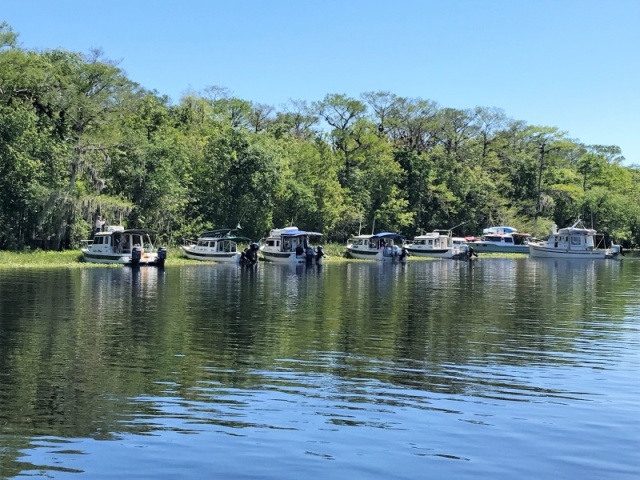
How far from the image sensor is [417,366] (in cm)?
1761

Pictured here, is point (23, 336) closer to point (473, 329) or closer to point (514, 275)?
point (473, 329)

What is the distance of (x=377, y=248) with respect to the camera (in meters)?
78.1

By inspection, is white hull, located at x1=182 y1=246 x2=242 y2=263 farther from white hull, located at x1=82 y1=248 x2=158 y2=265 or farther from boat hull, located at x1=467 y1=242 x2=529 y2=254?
boat hull, located at x1=467 y1=242 x2=529 y2=254

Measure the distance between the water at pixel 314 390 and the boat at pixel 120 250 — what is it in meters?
24.8

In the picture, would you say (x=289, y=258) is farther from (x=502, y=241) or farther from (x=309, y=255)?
(x=502, y=241)

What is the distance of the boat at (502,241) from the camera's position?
9475 centimetres

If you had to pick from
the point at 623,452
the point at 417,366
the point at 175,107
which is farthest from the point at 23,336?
the point at 175,107

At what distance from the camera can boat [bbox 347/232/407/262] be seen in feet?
248

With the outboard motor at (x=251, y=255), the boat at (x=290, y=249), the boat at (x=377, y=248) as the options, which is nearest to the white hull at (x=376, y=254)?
the boat at (x=377, y=248)

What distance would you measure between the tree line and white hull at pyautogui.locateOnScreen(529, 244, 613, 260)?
34.8ft

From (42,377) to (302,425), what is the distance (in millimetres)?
6315

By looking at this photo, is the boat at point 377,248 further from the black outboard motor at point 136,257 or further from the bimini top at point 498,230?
the black outboard motor at point 136,257

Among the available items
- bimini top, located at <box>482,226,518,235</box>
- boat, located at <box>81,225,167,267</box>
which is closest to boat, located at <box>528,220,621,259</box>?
bimini top, located at <box>482,226,518,235</box>

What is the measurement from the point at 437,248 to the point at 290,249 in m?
20.3
